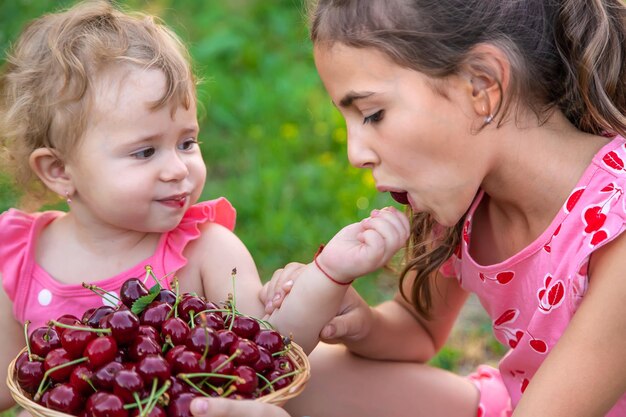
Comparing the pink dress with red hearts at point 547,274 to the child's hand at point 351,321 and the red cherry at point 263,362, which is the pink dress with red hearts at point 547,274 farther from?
the red cherry at point 263,362

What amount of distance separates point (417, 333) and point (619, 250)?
32.7 inches

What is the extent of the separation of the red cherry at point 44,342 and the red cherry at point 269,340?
42cm

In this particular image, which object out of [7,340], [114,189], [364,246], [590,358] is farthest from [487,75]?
[7,340]

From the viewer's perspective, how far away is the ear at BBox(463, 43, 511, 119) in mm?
2153

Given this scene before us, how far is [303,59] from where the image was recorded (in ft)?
17.2

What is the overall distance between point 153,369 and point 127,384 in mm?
56

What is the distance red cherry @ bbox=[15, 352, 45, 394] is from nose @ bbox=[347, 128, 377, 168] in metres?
0.82

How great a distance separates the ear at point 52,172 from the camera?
2.57m

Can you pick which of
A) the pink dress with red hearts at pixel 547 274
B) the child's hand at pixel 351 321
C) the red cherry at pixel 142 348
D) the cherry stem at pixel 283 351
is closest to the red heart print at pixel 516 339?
the pink dress with red hearts at pixel 547 274

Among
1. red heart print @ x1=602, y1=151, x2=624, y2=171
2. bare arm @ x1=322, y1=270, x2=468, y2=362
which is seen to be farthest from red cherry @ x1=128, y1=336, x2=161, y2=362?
red heart print @ x1=602, y1=151, x2=624, y2=171

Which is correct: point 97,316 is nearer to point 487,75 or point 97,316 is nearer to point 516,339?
point 487,75

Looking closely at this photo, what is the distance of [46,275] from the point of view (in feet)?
8.52

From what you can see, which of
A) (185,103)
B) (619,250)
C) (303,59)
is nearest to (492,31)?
(619,250)

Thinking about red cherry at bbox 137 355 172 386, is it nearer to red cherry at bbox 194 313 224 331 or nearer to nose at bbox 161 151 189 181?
red cherry at bbox 194 313 224 331
